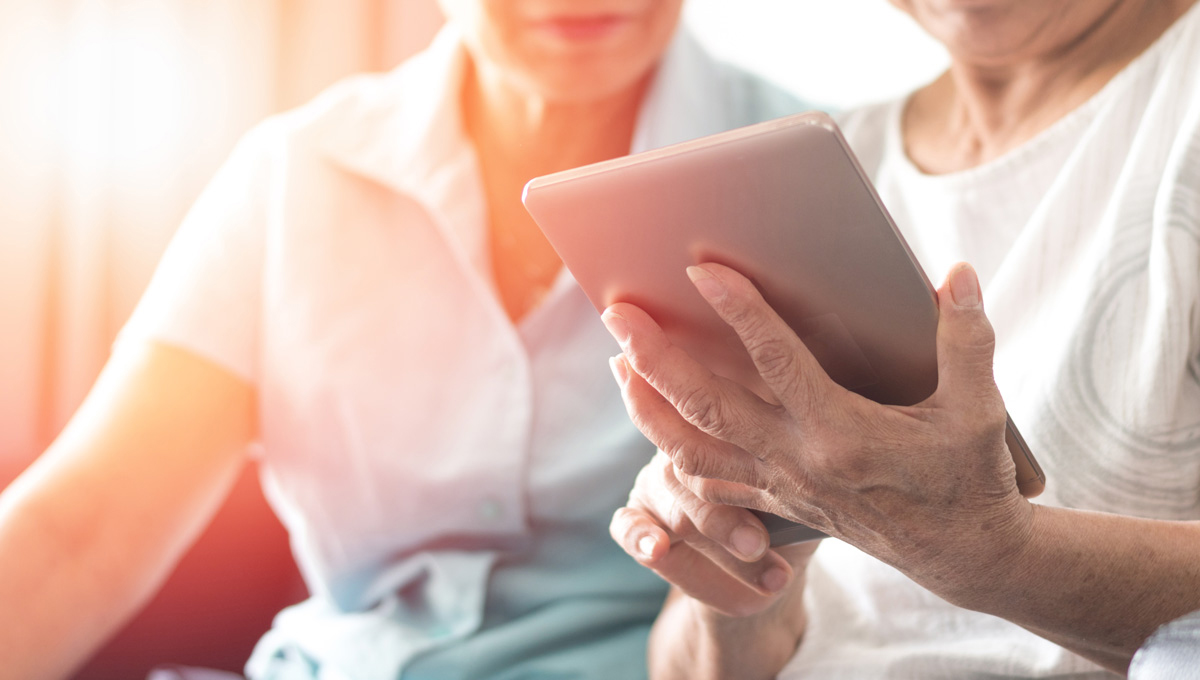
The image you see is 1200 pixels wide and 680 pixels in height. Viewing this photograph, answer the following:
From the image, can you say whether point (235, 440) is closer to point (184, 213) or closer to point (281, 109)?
point (184, 213)

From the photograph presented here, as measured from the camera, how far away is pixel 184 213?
1457 millimetres

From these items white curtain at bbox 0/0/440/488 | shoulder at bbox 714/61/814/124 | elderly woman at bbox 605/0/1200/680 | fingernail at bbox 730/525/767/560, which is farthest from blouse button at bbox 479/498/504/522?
white curtain at bbox 0/0/440/488

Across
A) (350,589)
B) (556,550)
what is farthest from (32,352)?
(556,550)

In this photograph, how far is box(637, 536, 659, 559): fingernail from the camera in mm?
684

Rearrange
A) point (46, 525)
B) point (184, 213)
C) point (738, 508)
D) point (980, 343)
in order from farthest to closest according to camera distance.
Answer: point (184, 213)
point (46, 525)
point (738, 508)
point (980, 343)

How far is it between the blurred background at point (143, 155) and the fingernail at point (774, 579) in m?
0.75

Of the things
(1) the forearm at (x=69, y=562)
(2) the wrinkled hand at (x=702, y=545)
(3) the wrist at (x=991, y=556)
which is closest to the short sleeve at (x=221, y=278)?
(1) the forearm at (x=69, y=562)

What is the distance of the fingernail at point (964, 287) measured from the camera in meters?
0.51

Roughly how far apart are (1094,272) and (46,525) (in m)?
0.97

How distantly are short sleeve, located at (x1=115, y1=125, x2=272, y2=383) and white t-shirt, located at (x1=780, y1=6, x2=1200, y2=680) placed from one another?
0.70 metres

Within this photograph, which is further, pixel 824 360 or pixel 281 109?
pixel 281 109

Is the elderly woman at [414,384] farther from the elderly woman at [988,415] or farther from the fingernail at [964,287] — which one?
the fingernail at [964,287]

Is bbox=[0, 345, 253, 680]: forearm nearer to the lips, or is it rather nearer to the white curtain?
the white curtain

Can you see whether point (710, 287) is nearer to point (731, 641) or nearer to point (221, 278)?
point (731, 641)
